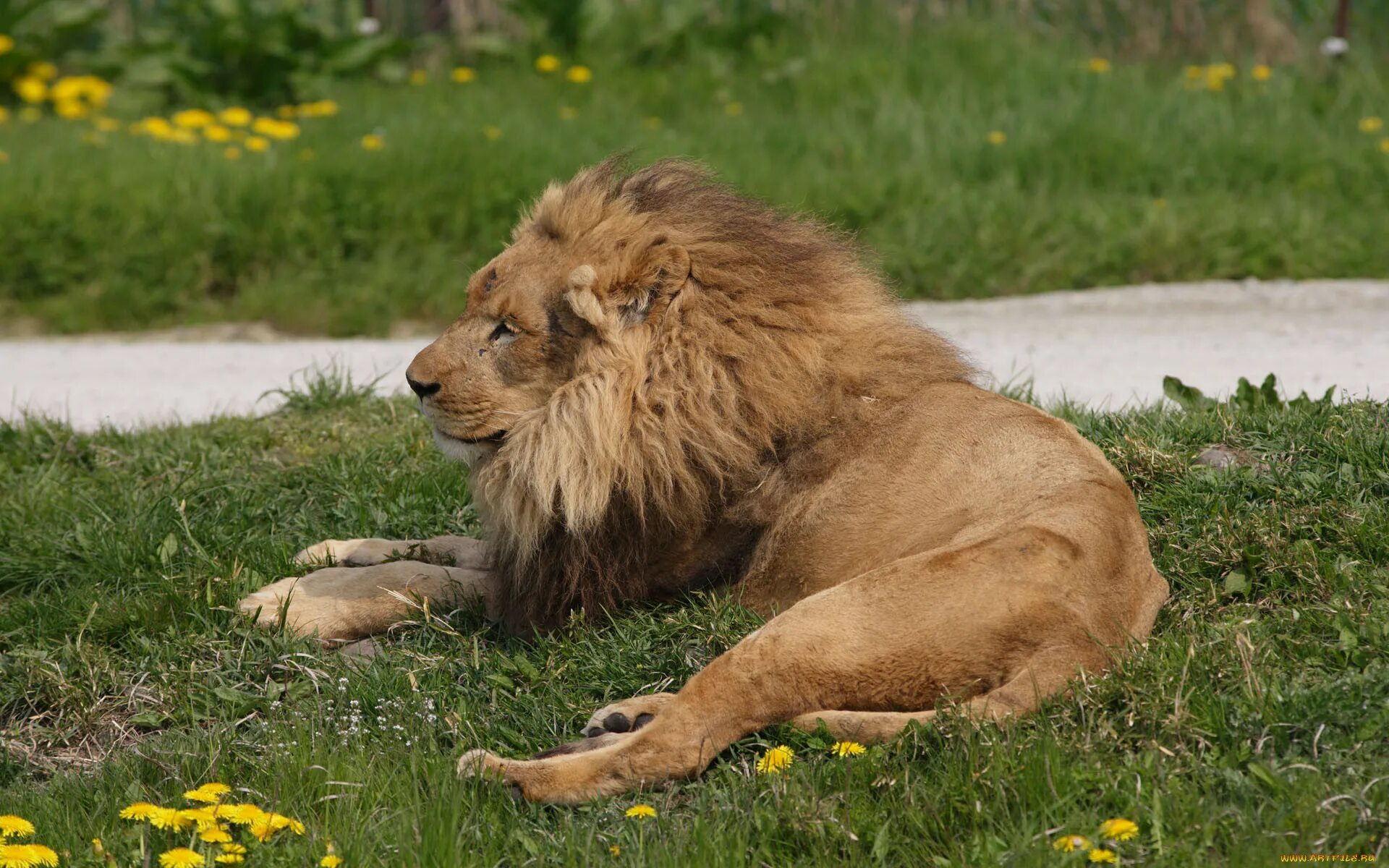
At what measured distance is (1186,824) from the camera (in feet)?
8.82

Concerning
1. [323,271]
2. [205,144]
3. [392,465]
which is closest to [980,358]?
[392,465]

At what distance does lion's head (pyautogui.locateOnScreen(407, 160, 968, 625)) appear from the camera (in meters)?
3.57

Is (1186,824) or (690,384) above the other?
(690,384)

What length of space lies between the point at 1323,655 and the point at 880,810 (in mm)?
1095

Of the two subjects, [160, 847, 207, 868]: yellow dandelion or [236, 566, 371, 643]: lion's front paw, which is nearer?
[160, 847, 207, 868]: yellow dandelion

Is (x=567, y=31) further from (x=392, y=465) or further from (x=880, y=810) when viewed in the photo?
(x=880, y=810)

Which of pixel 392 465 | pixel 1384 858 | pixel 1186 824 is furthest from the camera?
pixel 392 465

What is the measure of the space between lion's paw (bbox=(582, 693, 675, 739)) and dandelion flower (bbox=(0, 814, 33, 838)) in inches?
42.8

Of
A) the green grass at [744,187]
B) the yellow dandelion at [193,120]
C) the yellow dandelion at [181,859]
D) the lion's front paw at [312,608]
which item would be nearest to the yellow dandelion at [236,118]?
the yellow dandelion at [193,120]

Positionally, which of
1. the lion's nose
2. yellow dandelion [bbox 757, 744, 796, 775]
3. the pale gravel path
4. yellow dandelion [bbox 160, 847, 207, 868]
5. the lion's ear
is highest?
the lion's ear

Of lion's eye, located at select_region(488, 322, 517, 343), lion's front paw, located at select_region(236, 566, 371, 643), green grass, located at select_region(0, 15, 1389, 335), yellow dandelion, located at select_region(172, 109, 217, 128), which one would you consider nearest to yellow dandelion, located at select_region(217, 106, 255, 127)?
yellow dandelion, located at select_region(172, 109, 217, 128)

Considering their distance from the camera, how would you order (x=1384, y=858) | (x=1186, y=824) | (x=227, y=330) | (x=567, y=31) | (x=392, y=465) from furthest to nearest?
(x=567, y=31)
(x=227, y=330)
(x=392, y=465)
(x=1186, y=824)
(x=1384, y=858)

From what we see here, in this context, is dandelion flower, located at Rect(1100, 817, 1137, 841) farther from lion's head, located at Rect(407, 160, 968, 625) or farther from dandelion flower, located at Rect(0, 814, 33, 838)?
dandelion flower, located at Rect(0, 814, 33, 838)

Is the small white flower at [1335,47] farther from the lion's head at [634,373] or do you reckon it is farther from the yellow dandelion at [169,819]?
the yellow dandelion at [169,819]
